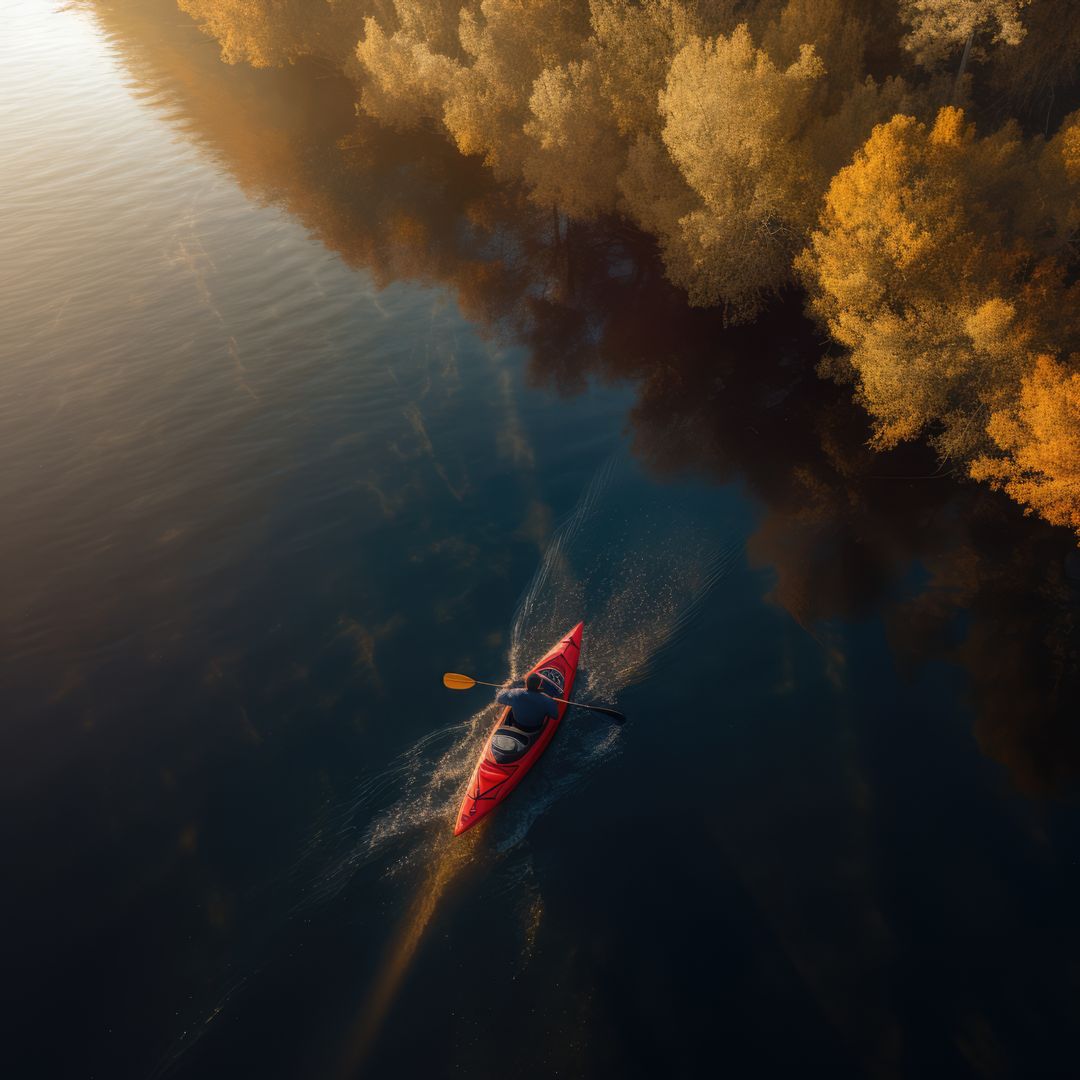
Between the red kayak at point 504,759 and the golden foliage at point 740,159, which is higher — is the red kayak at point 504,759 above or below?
below

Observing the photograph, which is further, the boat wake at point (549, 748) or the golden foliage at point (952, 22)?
the golden foliage at point (952, 22)

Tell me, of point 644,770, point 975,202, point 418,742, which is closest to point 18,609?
point 418,742

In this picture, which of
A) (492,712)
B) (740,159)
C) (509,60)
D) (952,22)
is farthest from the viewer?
(509,60)

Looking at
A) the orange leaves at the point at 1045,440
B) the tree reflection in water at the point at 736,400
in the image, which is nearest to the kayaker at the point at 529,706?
the tree reflection in water at the point at 736,400

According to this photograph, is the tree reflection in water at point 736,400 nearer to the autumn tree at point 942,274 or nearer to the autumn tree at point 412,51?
the autumn tree at point 942,274

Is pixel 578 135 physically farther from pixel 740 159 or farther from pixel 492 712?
pixel 492 712

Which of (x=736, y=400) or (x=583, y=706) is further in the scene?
(x=736, y=400)

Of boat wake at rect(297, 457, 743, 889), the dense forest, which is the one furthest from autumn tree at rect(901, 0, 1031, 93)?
boat wake at rect(297, 457, 743, 889)

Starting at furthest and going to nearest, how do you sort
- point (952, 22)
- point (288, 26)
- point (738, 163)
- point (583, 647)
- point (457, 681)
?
point (288, 26) < point (738, 163) < point (952, 22) < point (583, 647) < point (457, 681)

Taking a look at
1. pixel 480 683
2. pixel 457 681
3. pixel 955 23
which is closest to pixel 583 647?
pixel 480 683
